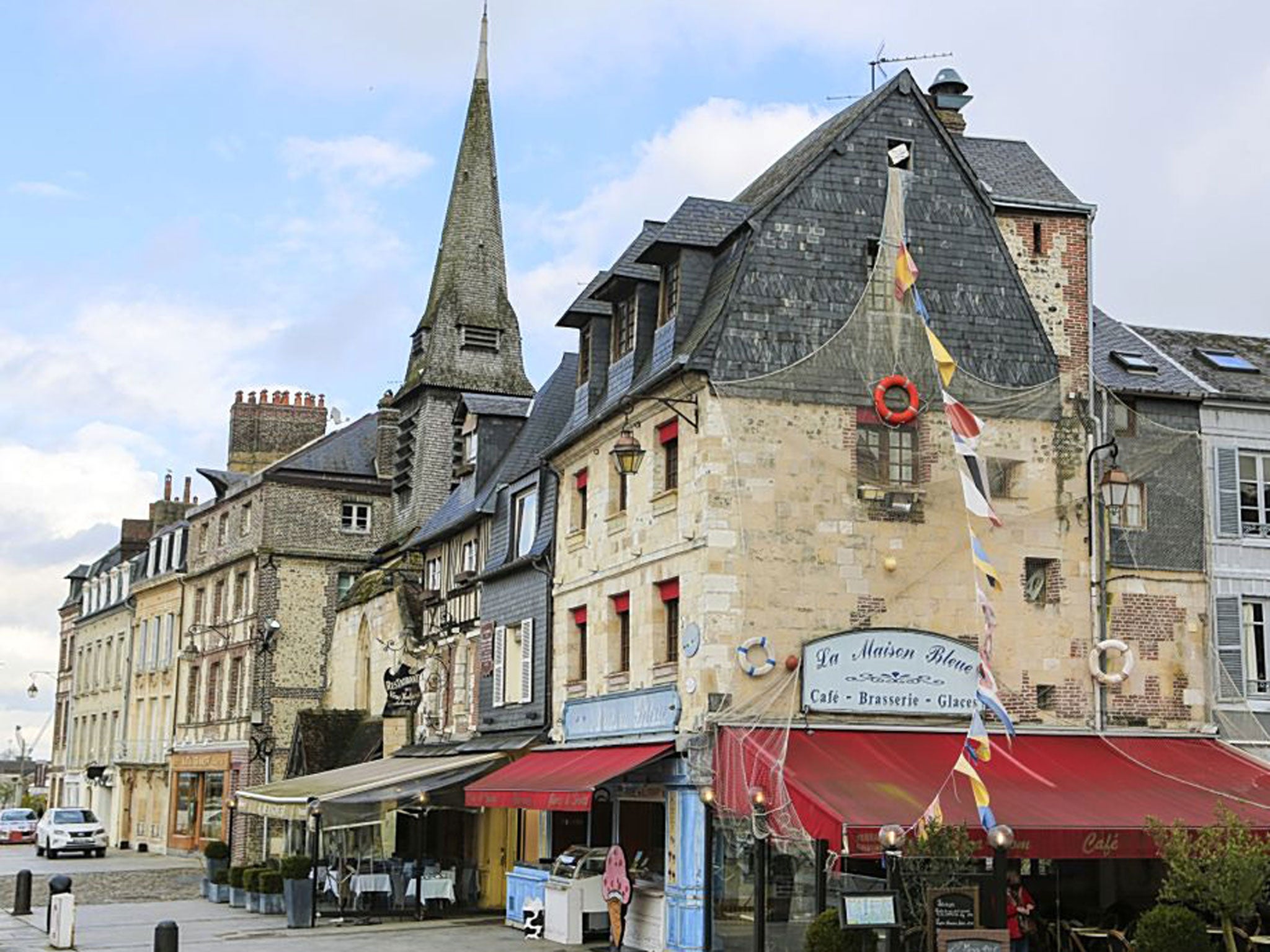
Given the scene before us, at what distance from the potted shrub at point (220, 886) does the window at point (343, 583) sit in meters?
12.6

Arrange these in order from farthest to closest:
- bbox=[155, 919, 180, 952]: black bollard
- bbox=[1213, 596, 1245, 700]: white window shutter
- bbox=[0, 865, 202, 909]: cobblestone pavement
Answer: bbox=[0, 865, 202, 909]: cobblestone pavement, bbox=[1213, 596, 1245, 700]: white window shutter, bbox=[155, 919, 180, 952]: black bollard

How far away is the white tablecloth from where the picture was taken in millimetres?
24469

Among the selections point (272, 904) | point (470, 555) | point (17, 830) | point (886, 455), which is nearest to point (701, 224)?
point (886, 455)

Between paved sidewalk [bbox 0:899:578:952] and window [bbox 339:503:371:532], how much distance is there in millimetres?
15724

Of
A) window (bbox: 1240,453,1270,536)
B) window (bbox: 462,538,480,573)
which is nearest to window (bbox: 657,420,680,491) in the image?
window (bbox: 1240,453,1270,536)

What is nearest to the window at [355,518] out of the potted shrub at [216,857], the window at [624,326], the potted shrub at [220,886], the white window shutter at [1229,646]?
the potted shrub at [216,857]

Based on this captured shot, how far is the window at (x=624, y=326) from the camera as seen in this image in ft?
70.4

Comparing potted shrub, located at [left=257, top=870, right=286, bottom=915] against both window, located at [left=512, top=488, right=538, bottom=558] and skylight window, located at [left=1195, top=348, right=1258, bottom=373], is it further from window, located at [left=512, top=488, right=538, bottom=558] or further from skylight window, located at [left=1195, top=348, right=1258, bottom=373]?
skylight window, located at [left=1195, top=348, right=1258, bottom=373]

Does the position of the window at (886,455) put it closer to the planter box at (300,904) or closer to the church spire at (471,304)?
the planter box at (300,904)

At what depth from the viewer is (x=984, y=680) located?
15547mm

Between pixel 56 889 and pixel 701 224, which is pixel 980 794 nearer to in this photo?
pixel 701 224

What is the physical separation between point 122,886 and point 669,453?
18519mm

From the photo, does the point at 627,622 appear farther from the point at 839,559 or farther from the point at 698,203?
the point at 698,203

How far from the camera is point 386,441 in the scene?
41.7 metres
